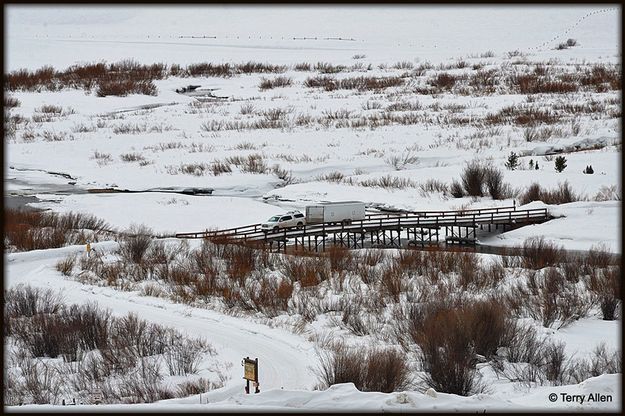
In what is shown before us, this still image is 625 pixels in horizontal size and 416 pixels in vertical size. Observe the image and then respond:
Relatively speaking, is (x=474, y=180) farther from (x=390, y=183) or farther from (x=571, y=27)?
(x=571, y=27)

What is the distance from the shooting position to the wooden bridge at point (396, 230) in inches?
1535

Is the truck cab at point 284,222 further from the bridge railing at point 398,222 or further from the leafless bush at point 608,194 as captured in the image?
the leafless bush at point 608,194

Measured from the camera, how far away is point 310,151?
2400 inches

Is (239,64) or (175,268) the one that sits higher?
(239,64)

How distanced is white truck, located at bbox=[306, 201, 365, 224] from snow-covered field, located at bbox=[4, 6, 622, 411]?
4713mm

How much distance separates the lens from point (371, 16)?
145 metres

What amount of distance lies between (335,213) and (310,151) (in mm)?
20390

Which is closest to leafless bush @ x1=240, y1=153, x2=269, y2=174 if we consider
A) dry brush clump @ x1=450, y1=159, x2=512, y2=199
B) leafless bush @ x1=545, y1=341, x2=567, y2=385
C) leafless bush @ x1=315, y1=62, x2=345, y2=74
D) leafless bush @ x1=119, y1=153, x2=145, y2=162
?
leafless bush @ x1=119, y1=153, x2=145, y2=162

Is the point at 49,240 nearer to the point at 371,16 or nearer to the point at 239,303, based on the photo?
the point at 239,303

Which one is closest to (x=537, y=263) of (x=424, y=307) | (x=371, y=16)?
(x=424, y=307)

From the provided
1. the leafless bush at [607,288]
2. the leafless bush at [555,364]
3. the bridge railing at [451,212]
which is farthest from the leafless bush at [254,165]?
the leafless bush at [555,364]

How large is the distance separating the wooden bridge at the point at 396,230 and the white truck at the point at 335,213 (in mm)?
375

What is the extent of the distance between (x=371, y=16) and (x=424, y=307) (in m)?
125

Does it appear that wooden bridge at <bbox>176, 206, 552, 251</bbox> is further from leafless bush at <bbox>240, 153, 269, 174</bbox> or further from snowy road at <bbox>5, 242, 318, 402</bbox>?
leafless bush at <bbox>240, 153, 269, 174</bbox>
